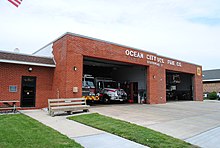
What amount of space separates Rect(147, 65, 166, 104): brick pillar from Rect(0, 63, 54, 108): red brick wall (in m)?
9.58

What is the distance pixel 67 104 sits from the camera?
494 inches

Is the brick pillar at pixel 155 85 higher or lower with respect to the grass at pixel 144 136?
higher

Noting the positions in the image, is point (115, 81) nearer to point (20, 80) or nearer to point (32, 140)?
point (20, 80)

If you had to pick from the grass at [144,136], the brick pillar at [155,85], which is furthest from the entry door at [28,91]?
the brick pillar at [155,85]

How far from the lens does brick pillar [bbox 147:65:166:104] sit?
20.4 meters

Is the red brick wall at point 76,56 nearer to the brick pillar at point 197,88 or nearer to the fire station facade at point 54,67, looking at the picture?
the fire station facade at point 54,67

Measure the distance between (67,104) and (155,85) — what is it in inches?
441

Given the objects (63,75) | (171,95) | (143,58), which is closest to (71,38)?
(63,75)

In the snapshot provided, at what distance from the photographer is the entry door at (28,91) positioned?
14379mm

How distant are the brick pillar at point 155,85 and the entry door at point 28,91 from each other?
10.8 metres

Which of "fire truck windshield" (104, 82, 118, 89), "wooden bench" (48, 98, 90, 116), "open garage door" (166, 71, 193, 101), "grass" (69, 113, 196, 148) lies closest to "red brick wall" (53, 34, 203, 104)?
"wooden bench" (48, 98, 90, 116)

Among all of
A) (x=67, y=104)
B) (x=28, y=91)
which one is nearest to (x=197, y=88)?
(x=67, y=104)

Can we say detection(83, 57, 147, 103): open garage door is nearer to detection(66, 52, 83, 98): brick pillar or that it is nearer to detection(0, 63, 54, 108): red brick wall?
detection(66, 52, 83, 98): brick pillar

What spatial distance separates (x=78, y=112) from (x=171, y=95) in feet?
79.1
